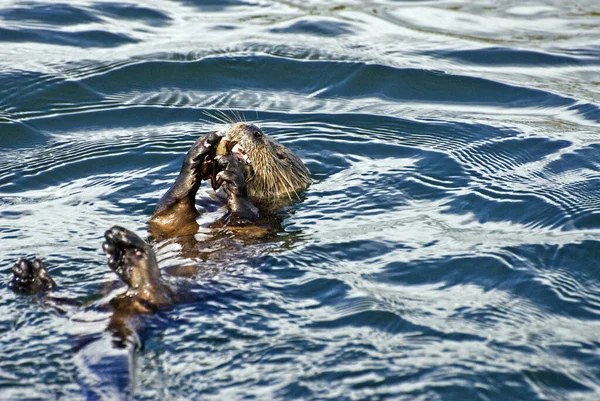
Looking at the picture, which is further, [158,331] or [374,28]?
[374,28]

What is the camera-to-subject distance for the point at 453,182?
6.54 meters

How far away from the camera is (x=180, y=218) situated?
5695 mm

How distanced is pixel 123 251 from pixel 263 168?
1.98 meters

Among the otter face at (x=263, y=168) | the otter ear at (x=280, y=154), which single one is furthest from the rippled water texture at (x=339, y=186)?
the otter ear at (x=280, y=154)

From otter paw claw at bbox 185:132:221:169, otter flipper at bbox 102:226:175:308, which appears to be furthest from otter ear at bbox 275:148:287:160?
otter flipper at bbox 102:226:175:308

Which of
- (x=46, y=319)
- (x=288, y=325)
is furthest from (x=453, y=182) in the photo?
(x=46, y=319)

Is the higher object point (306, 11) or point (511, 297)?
point (306, 11)

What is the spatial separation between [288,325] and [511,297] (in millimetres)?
1258

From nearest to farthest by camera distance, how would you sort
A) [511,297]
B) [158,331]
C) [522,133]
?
[158,331]
[511,297]
[522,133]

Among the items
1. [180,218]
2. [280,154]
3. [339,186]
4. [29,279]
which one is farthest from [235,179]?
[29,279]

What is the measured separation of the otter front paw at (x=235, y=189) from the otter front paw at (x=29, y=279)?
1.47 meters

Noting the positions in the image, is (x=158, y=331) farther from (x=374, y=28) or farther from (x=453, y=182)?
(x=374, y=28)

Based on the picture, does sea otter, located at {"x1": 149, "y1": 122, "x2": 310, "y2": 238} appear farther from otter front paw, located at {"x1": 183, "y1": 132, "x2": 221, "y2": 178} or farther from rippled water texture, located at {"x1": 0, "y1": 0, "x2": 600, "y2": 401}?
rippled water texture, located at {"x1": 0, "y1": 0, "x2": 600, "y2": 401}

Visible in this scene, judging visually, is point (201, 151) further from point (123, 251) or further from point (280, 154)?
point (123, 251)
